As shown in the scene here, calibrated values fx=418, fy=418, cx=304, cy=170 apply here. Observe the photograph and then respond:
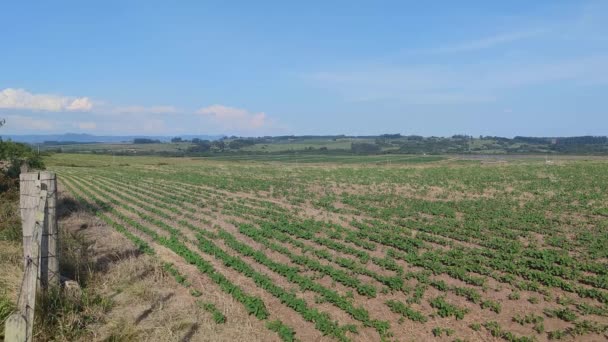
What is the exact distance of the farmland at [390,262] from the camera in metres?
8.87

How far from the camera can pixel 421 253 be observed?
1374 centimetres

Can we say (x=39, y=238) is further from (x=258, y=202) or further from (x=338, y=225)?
(x=258, y=202)

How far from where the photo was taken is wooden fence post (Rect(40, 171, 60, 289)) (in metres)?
6.59

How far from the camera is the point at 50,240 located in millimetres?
6914

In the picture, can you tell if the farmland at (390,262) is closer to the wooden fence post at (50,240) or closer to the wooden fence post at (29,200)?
the wooden fence post at (50,240)

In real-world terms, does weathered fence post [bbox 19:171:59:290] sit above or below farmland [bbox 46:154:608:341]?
above

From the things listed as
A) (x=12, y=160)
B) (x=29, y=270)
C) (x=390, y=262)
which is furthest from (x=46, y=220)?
(x=12, y=160)

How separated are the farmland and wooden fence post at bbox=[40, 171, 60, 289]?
322 centimetres

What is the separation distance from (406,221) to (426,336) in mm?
10685

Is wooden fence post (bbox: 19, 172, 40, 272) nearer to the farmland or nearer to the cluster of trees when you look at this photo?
the farmland

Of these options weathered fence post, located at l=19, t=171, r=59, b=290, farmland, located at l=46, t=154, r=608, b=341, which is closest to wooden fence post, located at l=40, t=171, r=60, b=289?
weathered fence post, located at l=19, t=171, r=59, b=290

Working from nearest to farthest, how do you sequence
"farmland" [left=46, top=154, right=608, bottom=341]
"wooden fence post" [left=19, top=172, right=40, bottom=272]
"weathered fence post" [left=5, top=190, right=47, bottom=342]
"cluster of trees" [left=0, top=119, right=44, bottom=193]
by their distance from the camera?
"weathered fence post" [left=5, top=190, right=47, bottom=342] < "wooden fence post" [left=19, top=172, right=40, bottom=272] < "farmland" [left=46, top=154, right=608, bottom=341] < "cluster of trees" [left=0, top=119, right=44, bottom=193]

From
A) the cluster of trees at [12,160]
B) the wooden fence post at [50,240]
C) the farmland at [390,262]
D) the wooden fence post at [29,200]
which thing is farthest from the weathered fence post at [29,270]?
the cluster of trees at [12,160]

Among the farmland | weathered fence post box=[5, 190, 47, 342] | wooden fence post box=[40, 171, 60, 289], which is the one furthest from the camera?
the farmland
